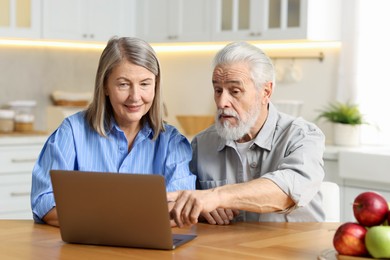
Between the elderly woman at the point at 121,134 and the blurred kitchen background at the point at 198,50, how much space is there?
1756 millimetres

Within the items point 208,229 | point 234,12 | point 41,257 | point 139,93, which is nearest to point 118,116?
point 139,93

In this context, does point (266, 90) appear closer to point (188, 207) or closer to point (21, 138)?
point (188, 207)

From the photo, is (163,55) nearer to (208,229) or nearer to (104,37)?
(104,37)

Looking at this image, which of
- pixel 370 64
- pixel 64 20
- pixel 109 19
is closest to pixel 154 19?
pixel 109 19

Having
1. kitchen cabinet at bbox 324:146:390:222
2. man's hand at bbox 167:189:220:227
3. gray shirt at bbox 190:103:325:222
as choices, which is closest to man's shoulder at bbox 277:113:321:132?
gray shirt at bbox 190:103:325:222

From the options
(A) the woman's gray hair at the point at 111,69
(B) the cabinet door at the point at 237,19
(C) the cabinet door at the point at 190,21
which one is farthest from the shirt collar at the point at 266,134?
(C) the cabinet door at the point at 190,21

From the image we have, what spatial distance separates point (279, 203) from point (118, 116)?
629mm

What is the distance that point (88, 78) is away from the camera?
6.05m

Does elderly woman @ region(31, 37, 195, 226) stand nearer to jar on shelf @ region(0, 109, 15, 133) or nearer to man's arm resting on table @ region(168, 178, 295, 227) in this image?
man's arm resting on table @ region(168, 178, 295, 227)

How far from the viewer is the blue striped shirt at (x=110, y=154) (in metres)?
2.58

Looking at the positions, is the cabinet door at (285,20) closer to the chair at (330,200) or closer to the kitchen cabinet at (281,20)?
the kitchen cabinet at (281,20)

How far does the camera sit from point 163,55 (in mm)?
6082

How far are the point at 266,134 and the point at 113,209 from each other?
0.84m

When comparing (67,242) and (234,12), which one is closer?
(67,242)
